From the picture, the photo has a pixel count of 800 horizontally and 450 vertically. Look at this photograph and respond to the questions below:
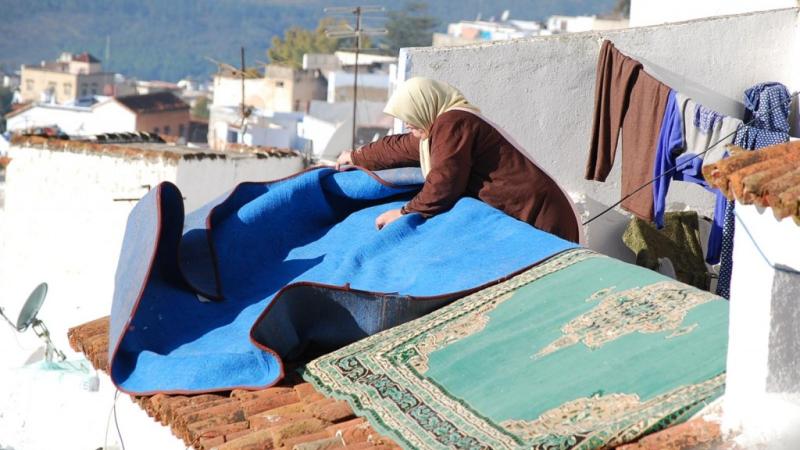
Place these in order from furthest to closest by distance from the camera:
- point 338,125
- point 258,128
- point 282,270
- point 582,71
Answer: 1. point 338,125
2. point 258,128
3. point 582,71
4. point 282,270

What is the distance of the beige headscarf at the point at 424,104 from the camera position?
5859 mm

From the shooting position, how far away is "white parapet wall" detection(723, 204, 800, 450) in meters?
3.41

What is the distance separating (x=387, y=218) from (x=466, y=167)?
1.31 feet

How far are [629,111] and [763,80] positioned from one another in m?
1.08

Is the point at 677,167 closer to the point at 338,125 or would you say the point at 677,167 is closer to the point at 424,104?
the point at 424,104

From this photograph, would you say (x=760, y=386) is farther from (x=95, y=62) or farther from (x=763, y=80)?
(x=95, y=62)

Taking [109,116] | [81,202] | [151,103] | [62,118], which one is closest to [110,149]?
[81,202]

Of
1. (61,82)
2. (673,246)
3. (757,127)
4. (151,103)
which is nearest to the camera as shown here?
(757,127)

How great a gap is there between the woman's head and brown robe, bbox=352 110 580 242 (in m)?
0.11

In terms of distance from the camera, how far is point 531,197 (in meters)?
5.83

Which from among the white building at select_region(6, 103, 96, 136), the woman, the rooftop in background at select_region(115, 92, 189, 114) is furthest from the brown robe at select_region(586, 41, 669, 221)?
the rooftop in background at select_region(115, 92, 189, 114)

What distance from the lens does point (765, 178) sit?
3479 mm

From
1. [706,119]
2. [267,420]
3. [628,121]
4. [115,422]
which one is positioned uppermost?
[706,119]

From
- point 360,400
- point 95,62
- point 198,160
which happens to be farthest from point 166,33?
point 360,400
